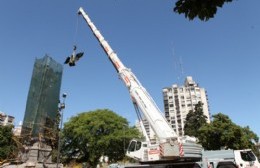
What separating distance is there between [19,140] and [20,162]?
3.83 m

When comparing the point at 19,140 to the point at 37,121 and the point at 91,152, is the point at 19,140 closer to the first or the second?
the point at 37,121

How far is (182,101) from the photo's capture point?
5566 inches

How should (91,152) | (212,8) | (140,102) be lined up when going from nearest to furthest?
(212,8), (140,102), (91,152)

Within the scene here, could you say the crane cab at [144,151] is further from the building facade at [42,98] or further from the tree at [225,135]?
the tree at [225,135]

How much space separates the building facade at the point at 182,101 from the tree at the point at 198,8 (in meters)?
137

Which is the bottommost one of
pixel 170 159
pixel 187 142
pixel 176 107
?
pixel 170 159

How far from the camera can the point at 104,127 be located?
164 feet

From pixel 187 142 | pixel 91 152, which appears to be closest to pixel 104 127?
pixel 91 152

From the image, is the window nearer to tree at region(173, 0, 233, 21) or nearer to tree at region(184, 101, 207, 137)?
tree at region(173, 0, 233, 21)

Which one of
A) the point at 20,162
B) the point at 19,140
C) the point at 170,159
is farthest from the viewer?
the point at 19,140

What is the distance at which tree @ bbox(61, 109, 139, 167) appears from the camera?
47938 mm

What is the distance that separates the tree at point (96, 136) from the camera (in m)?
47.9

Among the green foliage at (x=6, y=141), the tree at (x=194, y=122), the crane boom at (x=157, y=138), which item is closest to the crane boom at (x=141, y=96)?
the crane boom at (x=157, y=138)

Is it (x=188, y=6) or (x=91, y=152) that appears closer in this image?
(x=188, y=6)
